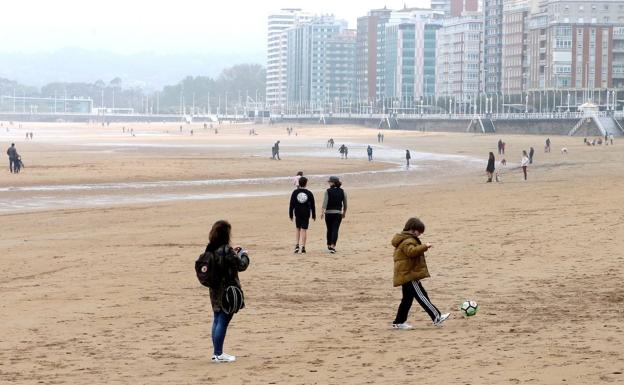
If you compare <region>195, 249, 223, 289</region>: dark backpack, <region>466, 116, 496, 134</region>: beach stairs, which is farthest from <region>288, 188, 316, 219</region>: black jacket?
<region>466, 116, 496, 134</region>: beach stairs

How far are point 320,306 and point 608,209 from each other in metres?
13.7

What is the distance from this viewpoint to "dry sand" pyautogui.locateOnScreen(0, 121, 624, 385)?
435 inches

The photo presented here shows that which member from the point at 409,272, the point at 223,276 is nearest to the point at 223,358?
the point at 223,276

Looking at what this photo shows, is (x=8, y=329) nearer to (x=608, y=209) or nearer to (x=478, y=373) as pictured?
(x=478, y=373)

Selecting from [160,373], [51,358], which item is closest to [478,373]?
[160,373]

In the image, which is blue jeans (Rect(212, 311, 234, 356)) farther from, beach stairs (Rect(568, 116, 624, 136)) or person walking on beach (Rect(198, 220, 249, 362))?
beach stairs (Rect(568, 116, 624, 136))

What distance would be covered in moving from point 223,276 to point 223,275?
0.01 metres

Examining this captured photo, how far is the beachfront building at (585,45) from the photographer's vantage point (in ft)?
517

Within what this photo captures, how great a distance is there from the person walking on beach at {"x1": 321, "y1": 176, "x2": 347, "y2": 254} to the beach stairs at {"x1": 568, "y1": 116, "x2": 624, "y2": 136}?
96239 mm

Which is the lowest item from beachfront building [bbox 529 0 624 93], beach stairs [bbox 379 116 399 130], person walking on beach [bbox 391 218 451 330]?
beach stairs [bbox 379 116 399 130]

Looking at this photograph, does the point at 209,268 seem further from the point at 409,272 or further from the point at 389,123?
the point at 389,123

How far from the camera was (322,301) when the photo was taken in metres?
15.3

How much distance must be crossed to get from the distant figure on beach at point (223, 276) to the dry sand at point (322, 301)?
0.94 ft

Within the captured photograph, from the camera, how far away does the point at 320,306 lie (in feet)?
48.8
